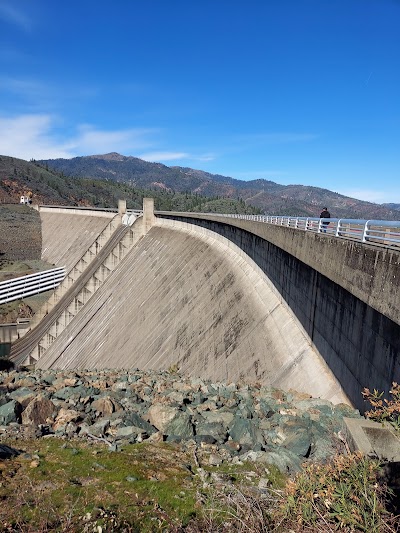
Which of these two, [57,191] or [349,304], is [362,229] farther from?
[57,191]

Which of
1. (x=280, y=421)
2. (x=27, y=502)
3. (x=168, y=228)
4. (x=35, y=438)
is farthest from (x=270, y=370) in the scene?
(x=168, y=228)

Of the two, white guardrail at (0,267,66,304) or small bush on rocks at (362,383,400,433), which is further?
white guardrail at (0,267,66,304)

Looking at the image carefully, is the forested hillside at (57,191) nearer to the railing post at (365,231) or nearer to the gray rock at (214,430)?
the gray rock at (214,430)

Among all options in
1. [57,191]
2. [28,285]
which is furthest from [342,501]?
[57,191]

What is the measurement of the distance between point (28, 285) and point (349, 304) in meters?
45.7

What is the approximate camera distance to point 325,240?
963 centimetres

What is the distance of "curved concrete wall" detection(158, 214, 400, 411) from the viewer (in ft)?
21.7

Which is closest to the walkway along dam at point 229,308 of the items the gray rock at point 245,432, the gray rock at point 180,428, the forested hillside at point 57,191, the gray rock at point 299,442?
the gray rock at point 299,442

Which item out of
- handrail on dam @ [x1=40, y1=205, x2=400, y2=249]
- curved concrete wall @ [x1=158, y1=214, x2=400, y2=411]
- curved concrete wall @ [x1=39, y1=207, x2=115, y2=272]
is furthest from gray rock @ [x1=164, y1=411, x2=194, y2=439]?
curved concrete wall @ [x1=39, y1=207, x2=115, y2=272]

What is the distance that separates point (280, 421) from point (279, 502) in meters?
2.78

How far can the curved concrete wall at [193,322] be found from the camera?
13188 mm

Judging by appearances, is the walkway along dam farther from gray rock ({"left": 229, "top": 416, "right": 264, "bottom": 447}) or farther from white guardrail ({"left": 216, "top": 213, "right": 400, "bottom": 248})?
gray rock ({"left": 229, "top": 416, "right": 264, "bottom": 447})

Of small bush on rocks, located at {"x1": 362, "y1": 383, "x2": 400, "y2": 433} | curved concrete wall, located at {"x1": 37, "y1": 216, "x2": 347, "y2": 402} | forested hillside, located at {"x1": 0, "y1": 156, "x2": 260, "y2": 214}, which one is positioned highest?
forested hillside, located at {"x1": 0, "y1": 156, "x2": 260, "y2": 214}

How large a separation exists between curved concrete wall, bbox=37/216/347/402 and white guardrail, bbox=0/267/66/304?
14.6 m
